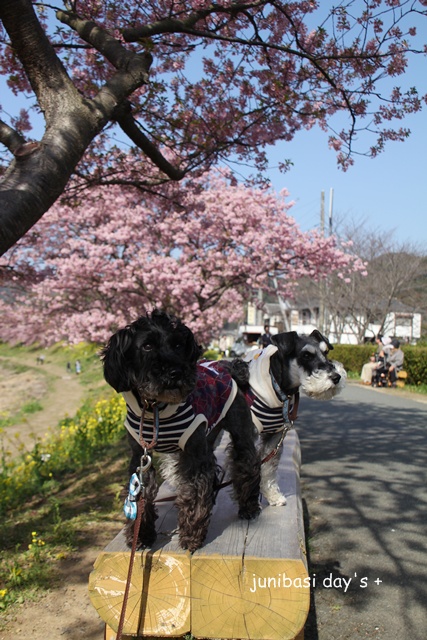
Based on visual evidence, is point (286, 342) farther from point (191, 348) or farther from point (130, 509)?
point (130, 509)

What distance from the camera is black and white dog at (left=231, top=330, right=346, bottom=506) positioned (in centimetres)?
307

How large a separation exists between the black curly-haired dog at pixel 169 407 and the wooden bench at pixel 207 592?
13cm

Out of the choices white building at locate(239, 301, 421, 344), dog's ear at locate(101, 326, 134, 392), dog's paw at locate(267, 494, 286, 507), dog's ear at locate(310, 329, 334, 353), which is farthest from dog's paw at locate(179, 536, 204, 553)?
white building at locate(239, 301, 421, 344)

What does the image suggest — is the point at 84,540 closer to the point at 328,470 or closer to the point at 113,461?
the point at 113,461

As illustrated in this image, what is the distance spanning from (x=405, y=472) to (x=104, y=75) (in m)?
5.87

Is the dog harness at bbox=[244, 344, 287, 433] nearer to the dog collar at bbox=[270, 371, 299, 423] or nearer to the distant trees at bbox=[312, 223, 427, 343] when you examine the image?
the dog collar at bbox=[270, 371, 299, 423]

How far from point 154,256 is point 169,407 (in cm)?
985

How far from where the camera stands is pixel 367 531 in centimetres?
411

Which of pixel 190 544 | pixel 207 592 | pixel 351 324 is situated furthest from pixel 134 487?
pixel 351 324

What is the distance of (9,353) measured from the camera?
4169 centimetres

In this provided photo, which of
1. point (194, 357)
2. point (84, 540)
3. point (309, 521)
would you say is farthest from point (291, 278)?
point (194, 357)

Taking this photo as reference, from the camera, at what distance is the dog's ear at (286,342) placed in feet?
10.4

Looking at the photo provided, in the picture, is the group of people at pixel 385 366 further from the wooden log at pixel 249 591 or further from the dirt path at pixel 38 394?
the wooden log at pixel 249 591

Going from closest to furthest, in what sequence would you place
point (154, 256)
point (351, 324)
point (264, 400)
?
point (264, 400) < point (154, 256) < point (351, 324)
